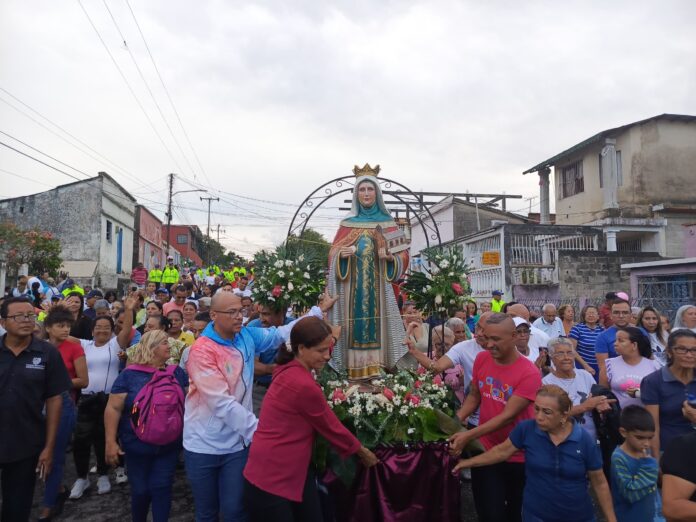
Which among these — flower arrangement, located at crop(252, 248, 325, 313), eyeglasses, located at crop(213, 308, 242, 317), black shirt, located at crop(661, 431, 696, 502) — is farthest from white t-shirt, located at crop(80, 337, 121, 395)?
black shirt, located at crop(661, 431, 696, 502)

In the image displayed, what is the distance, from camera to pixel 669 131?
798 inches

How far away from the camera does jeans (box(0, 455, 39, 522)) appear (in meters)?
3.52

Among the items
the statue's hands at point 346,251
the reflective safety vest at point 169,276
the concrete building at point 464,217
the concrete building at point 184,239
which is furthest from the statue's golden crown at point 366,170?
the concrete building at point 184,239

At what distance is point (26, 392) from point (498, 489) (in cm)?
338

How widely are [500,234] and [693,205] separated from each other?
9321 millimetres

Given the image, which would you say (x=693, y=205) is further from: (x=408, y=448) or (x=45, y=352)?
(x=45, y=352)

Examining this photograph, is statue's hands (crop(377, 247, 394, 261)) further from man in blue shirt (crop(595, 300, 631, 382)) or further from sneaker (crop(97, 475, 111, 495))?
sneaker (crop(97, 475, 111, 495))

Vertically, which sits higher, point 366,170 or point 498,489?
point 366,170

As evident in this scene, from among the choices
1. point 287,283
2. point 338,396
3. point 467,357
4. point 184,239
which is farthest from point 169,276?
point 184,239

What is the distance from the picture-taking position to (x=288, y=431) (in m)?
2.95

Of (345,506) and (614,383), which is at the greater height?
(614,383)

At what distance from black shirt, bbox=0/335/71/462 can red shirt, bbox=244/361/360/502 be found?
5.68 ft

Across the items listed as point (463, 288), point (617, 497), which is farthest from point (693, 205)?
point (617, 497)

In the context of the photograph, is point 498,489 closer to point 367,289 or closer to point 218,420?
point 218,420
